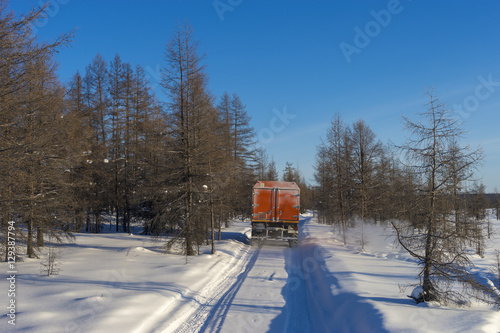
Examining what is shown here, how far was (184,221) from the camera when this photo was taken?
15031 mm

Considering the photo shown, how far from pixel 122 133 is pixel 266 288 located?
23054 mm

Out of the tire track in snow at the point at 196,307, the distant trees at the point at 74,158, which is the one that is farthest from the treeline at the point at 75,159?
the tire track in snow at the point at 196,307

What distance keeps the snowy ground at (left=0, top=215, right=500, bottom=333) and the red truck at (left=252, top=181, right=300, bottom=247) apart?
18.7ft

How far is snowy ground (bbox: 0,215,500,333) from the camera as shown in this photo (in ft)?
19.4

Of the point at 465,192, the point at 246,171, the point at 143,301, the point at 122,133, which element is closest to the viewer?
the point at 143,301

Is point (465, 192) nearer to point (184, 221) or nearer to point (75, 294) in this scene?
point (75, 294)

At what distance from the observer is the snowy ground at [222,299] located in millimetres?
5924

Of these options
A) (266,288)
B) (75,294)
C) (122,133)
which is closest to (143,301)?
(75,294)

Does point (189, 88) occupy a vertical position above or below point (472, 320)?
above

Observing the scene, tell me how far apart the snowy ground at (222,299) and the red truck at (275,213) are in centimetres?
571

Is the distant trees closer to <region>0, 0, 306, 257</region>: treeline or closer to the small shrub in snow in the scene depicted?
<region>0, 0, 306, 257</region>: treeline

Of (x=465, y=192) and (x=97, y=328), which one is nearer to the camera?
(x=97, y=328)

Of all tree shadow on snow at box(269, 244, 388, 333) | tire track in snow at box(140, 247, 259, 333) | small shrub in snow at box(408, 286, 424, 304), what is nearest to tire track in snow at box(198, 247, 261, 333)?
tire track in snow at box(140, 247, 259, 333)

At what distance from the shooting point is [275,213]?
63.6 feet
